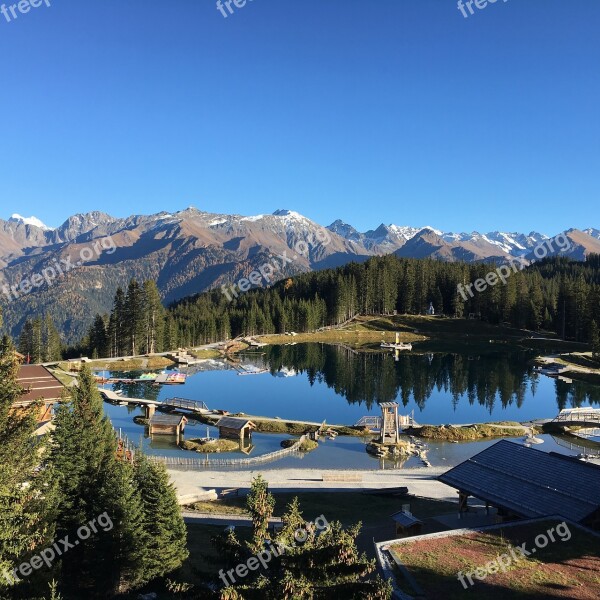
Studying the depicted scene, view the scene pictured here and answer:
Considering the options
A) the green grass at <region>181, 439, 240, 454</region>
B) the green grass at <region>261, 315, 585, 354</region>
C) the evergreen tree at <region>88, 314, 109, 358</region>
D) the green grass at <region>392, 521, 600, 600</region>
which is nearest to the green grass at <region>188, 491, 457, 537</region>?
the green grass at <region>392, 521, 600, 600</region>

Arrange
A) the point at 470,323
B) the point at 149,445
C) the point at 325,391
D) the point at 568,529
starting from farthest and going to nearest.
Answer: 1. the point at 470,323
2. the point at 325,391
3. the point at 149,445
4. the point at 568,529

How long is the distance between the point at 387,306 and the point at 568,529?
143 m

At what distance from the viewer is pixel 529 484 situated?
29781mm

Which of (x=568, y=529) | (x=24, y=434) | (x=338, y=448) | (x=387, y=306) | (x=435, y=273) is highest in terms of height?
(x=435, y=273)

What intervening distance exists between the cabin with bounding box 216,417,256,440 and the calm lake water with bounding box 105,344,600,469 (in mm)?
1792

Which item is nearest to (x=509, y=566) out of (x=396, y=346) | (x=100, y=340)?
(x=100, y=340)

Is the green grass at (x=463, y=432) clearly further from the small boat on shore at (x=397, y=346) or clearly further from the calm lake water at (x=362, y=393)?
the small boat on shore at (x=397, y=346)

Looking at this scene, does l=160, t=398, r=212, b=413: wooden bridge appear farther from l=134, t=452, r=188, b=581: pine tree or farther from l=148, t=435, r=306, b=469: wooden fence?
l=134, t=452, r=188, b=581: pine tree

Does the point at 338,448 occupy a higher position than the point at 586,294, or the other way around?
the point at 586,294

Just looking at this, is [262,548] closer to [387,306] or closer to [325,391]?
[325,391]

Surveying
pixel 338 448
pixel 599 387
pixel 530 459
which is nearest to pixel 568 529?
pixel 530 459

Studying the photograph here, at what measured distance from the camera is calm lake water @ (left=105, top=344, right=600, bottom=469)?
5753 centimetres

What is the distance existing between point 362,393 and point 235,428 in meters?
32.2

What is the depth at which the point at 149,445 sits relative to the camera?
56.6 m
